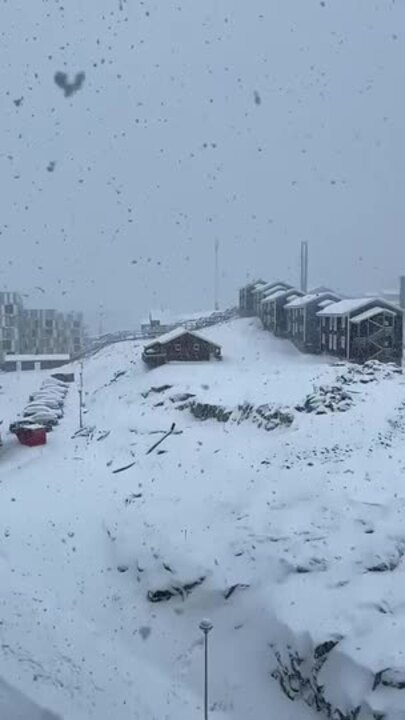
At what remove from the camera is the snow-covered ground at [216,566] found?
35.8ft

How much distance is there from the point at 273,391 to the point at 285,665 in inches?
565

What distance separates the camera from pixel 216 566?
1409 centimetres

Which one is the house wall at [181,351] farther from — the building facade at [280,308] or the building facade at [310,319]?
the building facade at [280,308]

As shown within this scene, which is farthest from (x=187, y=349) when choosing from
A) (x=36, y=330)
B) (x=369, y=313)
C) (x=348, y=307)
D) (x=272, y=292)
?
(x=36, y=330)

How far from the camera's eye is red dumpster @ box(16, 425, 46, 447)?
996 inches

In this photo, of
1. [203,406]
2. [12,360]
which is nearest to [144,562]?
[203,406]

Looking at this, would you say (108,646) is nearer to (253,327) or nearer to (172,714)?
(172,714)

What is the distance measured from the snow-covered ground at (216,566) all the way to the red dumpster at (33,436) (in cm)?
141

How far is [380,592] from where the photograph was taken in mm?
12133

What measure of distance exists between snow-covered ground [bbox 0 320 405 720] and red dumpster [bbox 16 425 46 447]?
1.41 meters

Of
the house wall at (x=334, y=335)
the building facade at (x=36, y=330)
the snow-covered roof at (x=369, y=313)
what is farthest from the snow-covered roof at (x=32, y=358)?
the snow-covered roof at (x=369, y=313)

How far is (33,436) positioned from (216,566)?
44.1 feet

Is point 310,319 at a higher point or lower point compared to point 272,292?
lower

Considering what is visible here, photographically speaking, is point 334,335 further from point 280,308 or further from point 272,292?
point 272,292
